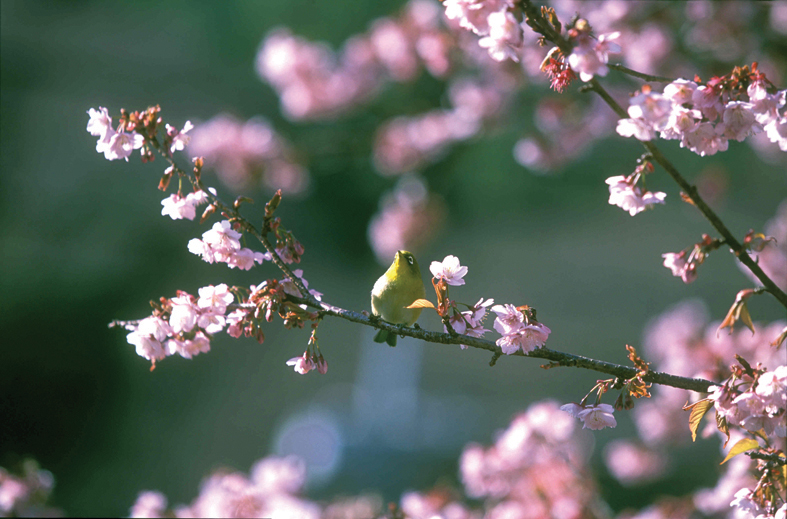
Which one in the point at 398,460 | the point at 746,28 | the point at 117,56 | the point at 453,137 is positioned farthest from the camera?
the point at 117,56

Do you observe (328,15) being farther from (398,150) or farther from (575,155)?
(575,155)

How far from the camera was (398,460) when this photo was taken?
7.72 meters

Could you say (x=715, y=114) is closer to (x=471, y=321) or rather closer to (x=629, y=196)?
(x=629, y=196)

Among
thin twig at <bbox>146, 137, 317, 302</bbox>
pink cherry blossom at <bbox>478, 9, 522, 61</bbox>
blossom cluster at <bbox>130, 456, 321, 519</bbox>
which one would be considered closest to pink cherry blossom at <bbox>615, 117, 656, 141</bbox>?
pink cherry blossom at <bbox>478, 9, 522, 61</bbox>

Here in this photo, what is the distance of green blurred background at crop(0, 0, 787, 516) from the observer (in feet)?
21.2

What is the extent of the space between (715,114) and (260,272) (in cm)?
1112

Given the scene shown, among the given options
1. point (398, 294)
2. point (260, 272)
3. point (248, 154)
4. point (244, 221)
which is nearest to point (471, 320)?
point (398, 294)

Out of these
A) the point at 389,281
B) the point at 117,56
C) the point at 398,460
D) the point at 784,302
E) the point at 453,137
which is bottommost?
the point at 784,302

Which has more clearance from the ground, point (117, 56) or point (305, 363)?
point (117, 56)

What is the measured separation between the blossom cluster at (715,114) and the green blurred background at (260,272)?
9.14 ft

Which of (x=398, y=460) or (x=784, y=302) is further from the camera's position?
(x=398, y=460)

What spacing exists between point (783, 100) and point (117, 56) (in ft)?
42.2

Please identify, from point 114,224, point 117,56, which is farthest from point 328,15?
point 114,224

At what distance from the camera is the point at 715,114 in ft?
3.47
